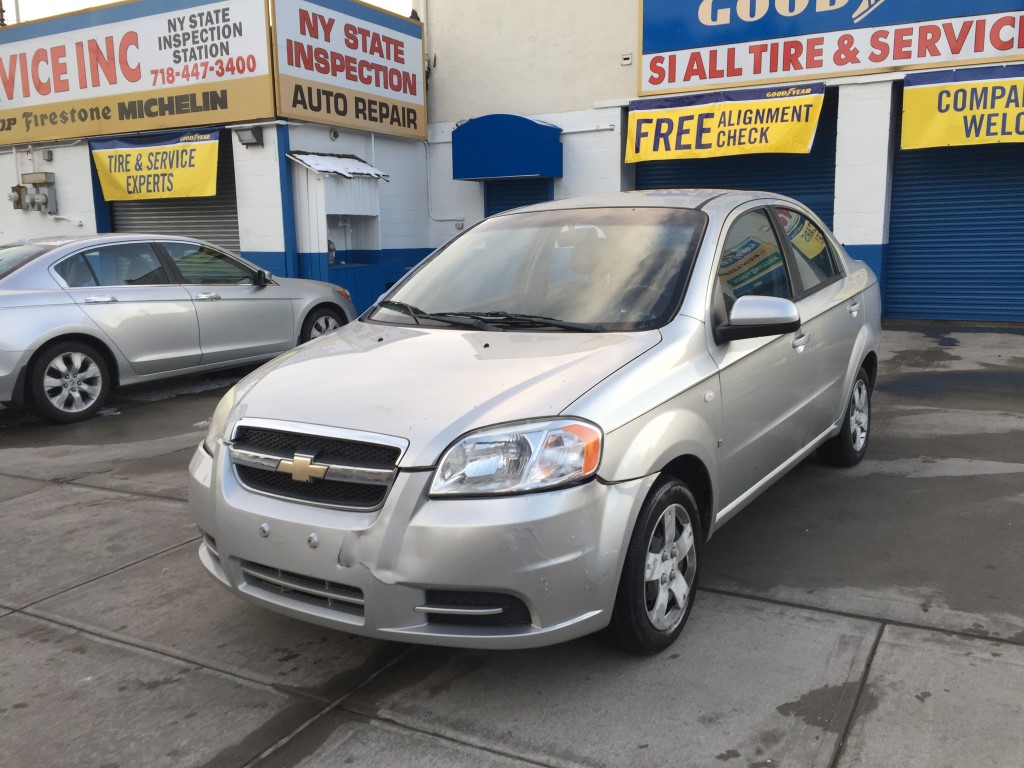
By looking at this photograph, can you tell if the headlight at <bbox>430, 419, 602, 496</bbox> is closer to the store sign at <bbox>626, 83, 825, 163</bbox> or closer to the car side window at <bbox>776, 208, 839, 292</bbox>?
the car side window at <bbox>776, 208, 839, 292</bbox>

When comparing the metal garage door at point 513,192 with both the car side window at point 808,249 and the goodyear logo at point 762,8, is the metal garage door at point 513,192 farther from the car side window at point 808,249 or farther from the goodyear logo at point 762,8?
the car side window at point 808,249

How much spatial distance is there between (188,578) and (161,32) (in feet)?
37.0

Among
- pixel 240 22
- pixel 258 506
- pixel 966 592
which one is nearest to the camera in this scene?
pixel 258 506

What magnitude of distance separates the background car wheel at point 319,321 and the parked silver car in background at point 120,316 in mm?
230

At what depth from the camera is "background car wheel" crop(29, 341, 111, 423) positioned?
24.0ft

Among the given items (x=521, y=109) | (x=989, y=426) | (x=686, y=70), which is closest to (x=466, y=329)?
(x=989, y=426)

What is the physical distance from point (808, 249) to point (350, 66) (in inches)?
388

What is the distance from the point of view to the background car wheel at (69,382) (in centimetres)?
730

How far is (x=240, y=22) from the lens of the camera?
12000 millimetres

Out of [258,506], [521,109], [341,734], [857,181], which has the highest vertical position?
[521,109]

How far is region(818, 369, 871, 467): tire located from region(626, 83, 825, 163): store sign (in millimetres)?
7362

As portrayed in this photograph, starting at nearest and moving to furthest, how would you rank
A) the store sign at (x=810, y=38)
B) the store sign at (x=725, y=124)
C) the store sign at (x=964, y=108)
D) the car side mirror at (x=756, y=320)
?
1. the car side mirror at (x=756, y=320)
2. the store sign at (x=964, y=108)
3. the store sign at (x=810, y=38)
4. the store sign at (x=725, y=124)

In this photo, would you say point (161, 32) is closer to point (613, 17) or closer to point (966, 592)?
point (613, 17)

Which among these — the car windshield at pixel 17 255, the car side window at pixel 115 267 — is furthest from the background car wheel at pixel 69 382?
the car windshield at pixel 17 255
